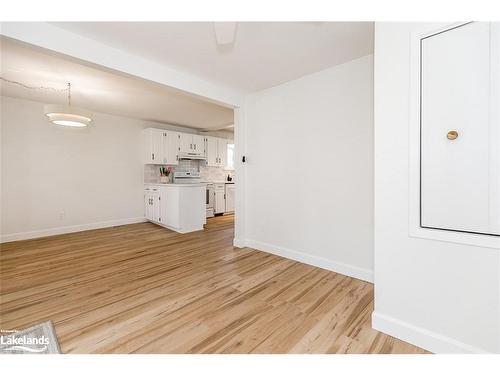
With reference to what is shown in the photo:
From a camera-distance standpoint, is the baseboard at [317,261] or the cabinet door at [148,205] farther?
the cabinet door at [148,205]

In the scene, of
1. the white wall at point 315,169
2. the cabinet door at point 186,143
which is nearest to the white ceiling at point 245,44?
the white wall at point 315,169

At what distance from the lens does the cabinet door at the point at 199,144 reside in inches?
230

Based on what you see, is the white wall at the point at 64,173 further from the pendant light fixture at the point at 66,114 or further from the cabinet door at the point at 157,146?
the pendant light fixture at the point at 66,114

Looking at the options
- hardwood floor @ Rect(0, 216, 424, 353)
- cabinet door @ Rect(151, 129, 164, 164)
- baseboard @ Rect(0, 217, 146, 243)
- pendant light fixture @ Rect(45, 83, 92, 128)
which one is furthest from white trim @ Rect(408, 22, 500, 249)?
baseboard @ Rect(0, 217, 146, 243)

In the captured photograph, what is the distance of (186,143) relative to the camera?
223 inches

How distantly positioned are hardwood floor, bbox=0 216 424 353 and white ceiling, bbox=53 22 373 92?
2350 mm

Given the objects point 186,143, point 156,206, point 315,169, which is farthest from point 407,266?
point 186,143

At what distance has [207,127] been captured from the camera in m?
5.92

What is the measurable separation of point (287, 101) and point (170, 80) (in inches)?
58.4

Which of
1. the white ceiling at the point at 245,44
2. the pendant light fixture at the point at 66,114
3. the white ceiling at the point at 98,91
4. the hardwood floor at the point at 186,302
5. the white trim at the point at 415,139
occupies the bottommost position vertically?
the hardwood floor at the point at 186,302

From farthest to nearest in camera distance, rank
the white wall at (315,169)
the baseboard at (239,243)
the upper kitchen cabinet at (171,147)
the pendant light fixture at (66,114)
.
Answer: the upper kitchen cabinet at (171,147), the baseboard at (239,243), the pendant light fixture at (66,114), the white wall at (315,169)

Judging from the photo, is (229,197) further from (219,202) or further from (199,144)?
(199,144)

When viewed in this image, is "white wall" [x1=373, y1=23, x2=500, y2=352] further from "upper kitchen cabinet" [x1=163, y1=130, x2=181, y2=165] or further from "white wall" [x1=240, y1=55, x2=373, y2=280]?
"upper kitchen cabinet" [x1=163, y1=130, x2=181, y2=165]
